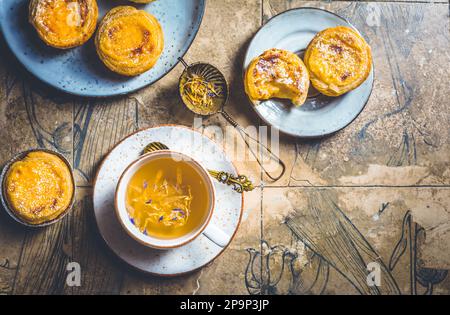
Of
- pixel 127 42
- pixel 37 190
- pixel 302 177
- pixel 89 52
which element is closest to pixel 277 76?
pixel 302 177

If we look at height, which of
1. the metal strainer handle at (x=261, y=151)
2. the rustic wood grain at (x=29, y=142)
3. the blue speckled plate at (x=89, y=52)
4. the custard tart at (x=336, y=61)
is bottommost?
the rustic wood grain at (x=29, y=142)

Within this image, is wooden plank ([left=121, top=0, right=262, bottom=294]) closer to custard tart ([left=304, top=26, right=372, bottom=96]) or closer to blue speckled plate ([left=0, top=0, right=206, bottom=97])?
blue speckled plate ([left=0, top=0, right=206, bottom=97])

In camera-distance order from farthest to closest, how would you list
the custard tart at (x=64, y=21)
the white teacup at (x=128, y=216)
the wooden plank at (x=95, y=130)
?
the wooden plank at (x=95, y=130), the custard tart at (x=64, y=21), the white teacup at (x=128, y=216)

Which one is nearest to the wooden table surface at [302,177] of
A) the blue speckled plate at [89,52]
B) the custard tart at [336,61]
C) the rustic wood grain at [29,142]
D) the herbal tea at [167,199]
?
the rustic wood grain at [29,142]

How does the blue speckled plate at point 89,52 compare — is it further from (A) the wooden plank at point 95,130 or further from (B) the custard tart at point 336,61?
(B) the custard tart at point 336,61

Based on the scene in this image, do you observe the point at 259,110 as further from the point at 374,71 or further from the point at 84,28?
the point at 84,28

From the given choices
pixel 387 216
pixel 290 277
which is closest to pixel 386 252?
pixel 387 216

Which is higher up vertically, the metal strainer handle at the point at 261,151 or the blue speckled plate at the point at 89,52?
the blue speckled plate at the point at 89,52
